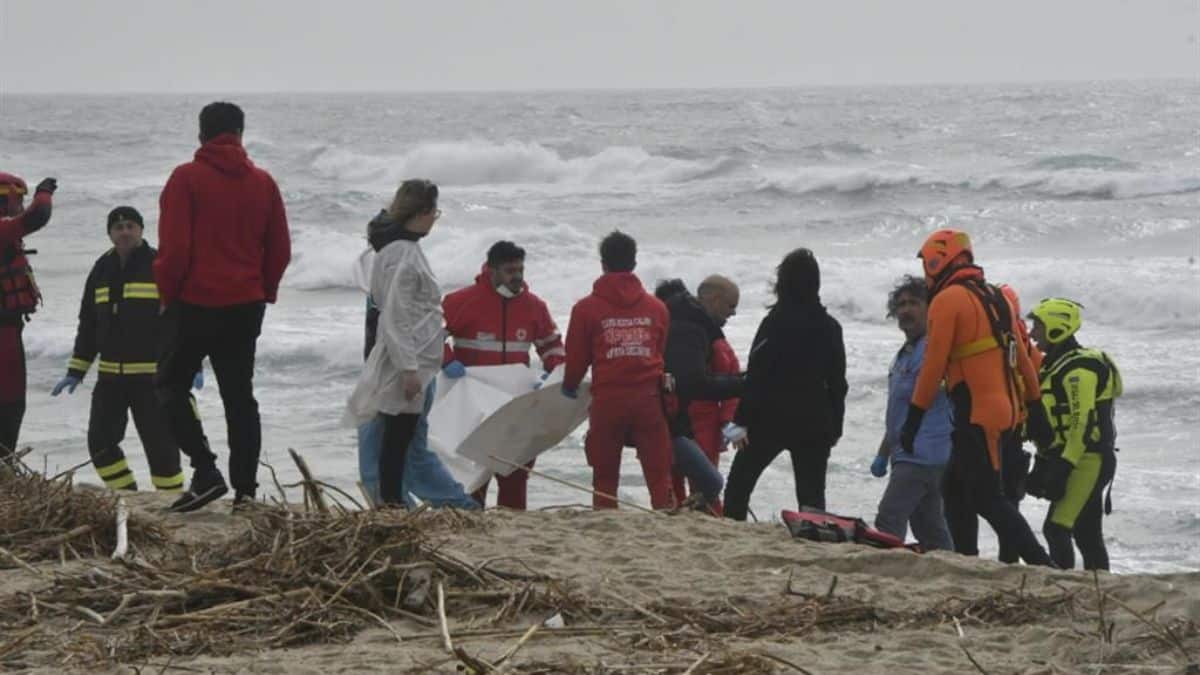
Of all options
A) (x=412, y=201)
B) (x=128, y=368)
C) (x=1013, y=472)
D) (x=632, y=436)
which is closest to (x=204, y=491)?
(x=412, y=201)

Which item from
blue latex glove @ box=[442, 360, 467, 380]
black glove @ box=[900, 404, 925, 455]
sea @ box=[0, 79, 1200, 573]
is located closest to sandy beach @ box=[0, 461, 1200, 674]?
black glove @ box=[900, 404, 925, 455]

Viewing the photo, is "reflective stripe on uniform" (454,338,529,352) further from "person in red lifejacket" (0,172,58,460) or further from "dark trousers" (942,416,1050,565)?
"dark trousers" (942,416,1050,565)

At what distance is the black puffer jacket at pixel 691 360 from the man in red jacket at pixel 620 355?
263 mm

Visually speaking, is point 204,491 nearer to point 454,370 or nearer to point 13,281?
point 454,370

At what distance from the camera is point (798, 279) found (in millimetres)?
8344

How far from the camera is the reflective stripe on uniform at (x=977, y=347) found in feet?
24.1

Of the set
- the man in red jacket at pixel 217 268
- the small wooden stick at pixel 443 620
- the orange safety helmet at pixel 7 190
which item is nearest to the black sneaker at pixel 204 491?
the man in red jacket at pixel 217 268

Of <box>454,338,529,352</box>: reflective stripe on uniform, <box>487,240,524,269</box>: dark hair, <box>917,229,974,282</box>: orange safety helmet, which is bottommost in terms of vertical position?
<box>454,338,529,352</box>: reflective stripe on uniform

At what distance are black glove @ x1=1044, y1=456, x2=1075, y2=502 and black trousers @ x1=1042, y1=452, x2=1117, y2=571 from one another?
13 centimetres

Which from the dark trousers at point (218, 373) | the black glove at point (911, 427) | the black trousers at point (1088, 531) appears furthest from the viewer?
the black trousers at point (1088, 531)

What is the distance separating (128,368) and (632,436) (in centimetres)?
245

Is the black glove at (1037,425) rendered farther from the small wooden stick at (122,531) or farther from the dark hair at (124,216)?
the dark hair at (124,216)

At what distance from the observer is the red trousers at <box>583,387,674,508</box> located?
8828 millimetres

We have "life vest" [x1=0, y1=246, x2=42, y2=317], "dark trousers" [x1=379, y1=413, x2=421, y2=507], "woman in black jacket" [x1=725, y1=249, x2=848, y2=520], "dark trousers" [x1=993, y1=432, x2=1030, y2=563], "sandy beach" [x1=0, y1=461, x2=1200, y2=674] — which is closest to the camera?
"sandy beach" [x1=0, y1=461, x2=1200, y2=674]
